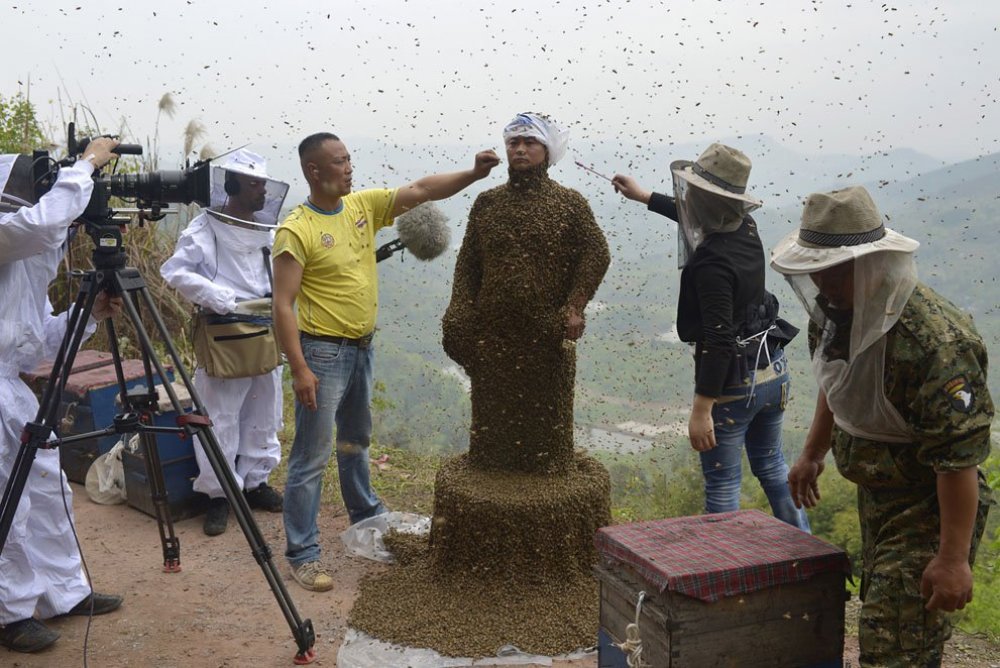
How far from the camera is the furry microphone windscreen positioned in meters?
4.66

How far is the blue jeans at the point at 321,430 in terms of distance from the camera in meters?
3.98

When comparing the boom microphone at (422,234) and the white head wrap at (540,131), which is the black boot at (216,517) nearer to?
the boom microphone at (422,234)

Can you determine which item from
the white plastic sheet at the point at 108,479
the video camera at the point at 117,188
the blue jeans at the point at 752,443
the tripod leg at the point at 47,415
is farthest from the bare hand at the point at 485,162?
the white plastic sheet at the point at 108,479

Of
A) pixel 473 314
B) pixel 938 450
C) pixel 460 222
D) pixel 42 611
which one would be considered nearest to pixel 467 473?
pixel 473 314

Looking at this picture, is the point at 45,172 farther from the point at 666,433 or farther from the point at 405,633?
the point at 666,433

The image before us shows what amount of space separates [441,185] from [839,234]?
7.66 feet

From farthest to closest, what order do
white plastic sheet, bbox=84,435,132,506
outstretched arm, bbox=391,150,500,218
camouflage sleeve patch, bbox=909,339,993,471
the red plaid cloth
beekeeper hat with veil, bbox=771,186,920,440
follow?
white plastic sheet, bbox=84,435,132,506
outstretched arm, bbox=391,150,500,218
the red plaid cloth
beekeeper hat with veil, bbox=771,186,920,440
camouflage sleeve patch, bbox=909,339,993,471

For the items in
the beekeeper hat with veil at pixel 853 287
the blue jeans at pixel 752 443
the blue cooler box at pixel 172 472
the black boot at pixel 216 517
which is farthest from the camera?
the blue cooler box at pixel 172 472

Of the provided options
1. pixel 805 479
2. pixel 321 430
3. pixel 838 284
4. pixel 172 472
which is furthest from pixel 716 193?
pixel 172 472

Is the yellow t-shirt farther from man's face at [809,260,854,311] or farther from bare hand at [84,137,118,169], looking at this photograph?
man's face at [809,260,854,311]

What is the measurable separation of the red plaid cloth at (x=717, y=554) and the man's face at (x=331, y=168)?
220 centimetres

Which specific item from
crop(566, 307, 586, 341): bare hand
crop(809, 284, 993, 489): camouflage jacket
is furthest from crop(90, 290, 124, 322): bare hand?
crop(809, 284, 993, 489): camouflage jacket

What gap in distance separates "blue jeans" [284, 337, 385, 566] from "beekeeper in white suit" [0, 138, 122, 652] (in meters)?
0.96

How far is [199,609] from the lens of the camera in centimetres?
393
